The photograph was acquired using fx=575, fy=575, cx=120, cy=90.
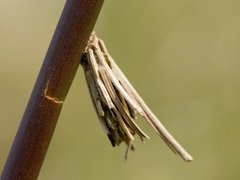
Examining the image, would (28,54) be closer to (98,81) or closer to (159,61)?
(159,61)

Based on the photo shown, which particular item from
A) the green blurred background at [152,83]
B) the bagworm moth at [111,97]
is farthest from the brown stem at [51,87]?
the green blurred background at [152,83]

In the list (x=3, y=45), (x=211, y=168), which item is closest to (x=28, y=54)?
(x=3, y=45)

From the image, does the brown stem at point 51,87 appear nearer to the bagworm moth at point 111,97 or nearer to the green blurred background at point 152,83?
the bagworm moth at point 111,97

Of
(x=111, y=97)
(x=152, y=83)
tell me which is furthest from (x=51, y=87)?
(x=152, y=83)

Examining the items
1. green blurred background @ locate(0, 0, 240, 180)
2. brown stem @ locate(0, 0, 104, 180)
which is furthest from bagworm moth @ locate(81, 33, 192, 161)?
green blurred background @ locate(0, 0, 240, 180)

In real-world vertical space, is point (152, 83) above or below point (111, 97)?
above

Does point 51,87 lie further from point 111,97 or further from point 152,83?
point 152,83
